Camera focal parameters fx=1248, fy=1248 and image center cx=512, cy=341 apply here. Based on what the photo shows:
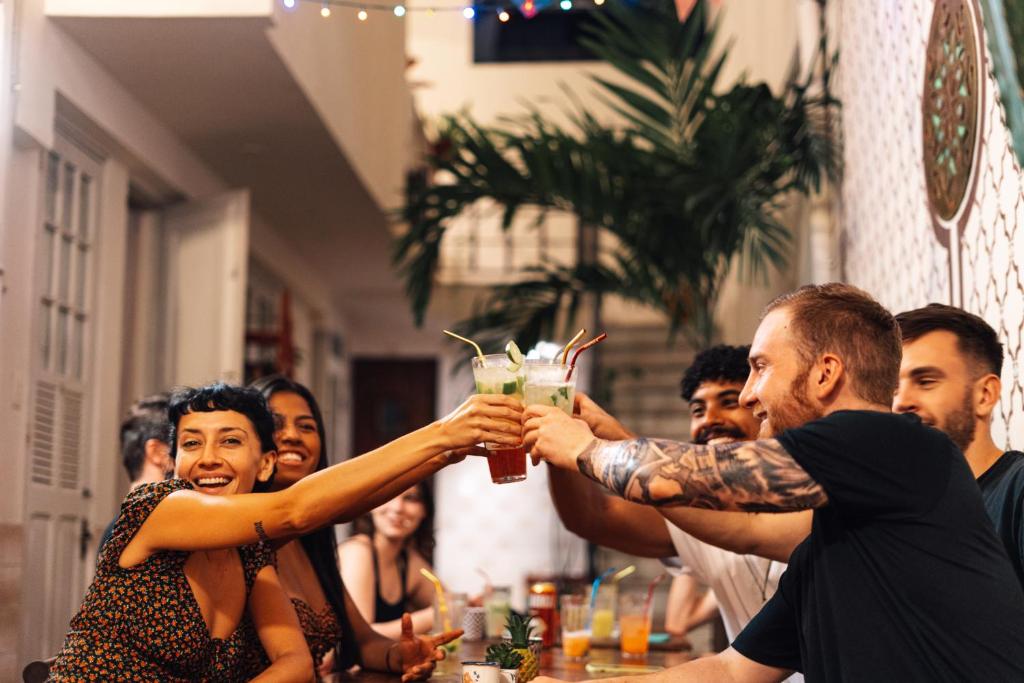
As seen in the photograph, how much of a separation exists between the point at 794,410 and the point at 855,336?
14 centimetres

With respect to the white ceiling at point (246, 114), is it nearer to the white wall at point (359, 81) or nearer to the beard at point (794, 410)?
the white wall at point (359, 81)

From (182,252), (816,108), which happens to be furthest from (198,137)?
(816,108)

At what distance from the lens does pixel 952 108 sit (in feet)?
9.49

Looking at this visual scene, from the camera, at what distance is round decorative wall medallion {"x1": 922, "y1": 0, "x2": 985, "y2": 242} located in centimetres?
266

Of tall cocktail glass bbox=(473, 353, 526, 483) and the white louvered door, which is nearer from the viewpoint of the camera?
tall cocktail glass bbox=(473, 353, 526, 483)

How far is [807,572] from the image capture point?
1820 mm

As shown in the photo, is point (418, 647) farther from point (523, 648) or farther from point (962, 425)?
point (962, 425)

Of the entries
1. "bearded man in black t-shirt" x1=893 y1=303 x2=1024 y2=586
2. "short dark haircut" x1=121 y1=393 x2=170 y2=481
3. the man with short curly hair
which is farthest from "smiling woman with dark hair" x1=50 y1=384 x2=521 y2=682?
"short dark haircut" x1=121 y1=393 x2=170 y2=481

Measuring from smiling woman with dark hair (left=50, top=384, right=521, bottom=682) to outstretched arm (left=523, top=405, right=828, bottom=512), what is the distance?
339 mm

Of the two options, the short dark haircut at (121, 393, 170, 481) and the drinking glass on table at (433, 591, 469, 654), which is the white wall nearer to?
the short dark haircut at (121, 393, 170, 481)

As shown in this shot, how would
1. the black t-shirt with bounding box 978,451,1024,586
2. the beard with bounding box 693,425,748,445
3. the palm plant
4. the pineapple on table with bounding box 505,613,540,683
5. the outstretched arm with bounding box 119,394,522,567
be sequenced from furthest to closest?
the palm plant
the beard with bounding box 693,425,748,445
the pineapple on table with bounding box 505,613,540,683
the outstretched arm with bounding box 119,394,522,567
the black t-shirt with bounding box 978,451,1024,586

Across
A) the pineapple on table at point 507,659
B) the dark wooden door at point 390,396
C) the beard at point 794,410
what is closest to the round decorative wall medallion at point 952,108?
the beard at point 794,410

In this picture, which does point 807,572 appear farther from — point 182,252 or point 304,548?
point 182,252

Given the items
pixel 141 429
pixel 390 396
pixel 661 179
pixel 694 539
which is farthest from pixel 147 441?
pixel 390 396
